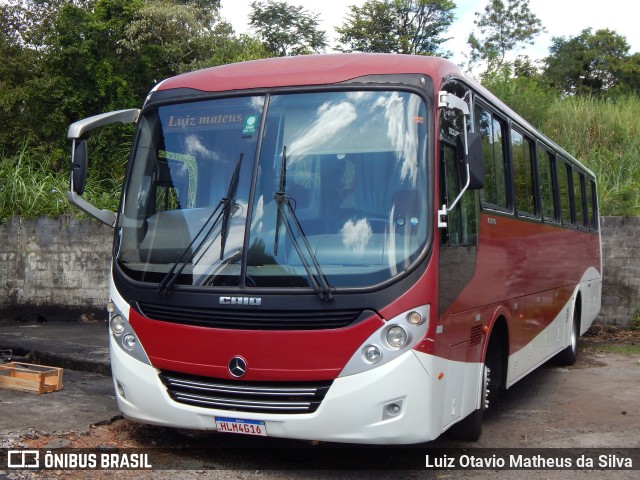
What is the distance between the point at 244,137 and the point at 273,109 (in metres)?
0.29

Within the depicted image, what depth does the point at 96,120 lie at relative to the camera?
6398 millimetres

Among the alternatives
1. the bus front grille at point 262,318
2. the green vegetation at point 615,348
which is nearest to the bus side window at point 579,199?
the green vegetation at point 615,348

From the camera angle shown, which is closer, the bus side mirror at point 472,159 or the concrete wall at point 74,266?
the bus side mirror at point 472,159

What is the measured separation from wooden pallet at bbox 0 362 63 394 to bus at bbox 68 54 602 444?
7.39ft

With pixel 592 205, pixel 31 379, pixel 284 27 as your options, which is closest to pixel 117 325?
pixel 31 379

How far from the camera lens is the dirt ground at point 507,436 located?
5.88 metres

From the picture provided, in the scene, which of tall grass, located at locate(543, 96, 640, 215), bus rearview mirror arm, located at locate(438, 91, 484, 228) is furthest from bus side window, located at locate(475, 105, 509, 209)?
tall grass, located at locate(543, 96, 640, 215)

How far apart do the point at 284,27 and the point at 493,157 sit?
34.7 meters

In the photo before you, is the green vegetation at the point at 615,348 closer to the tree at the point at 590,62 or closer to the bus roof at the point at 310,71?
the bus roof at the point at 310,71

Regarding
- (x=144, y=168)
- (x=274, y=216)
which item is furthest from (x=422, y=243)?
(x=144, y=168)

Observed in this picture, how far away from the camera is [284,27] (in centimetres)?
4050

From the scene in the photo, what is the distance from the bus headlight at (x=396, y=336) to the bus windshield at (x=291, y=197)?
13.4 inches

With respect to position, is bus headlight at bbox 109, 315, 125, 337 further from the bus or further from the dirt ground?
the dirt ground

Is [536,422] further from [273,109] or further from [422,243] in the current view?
[273,109]
